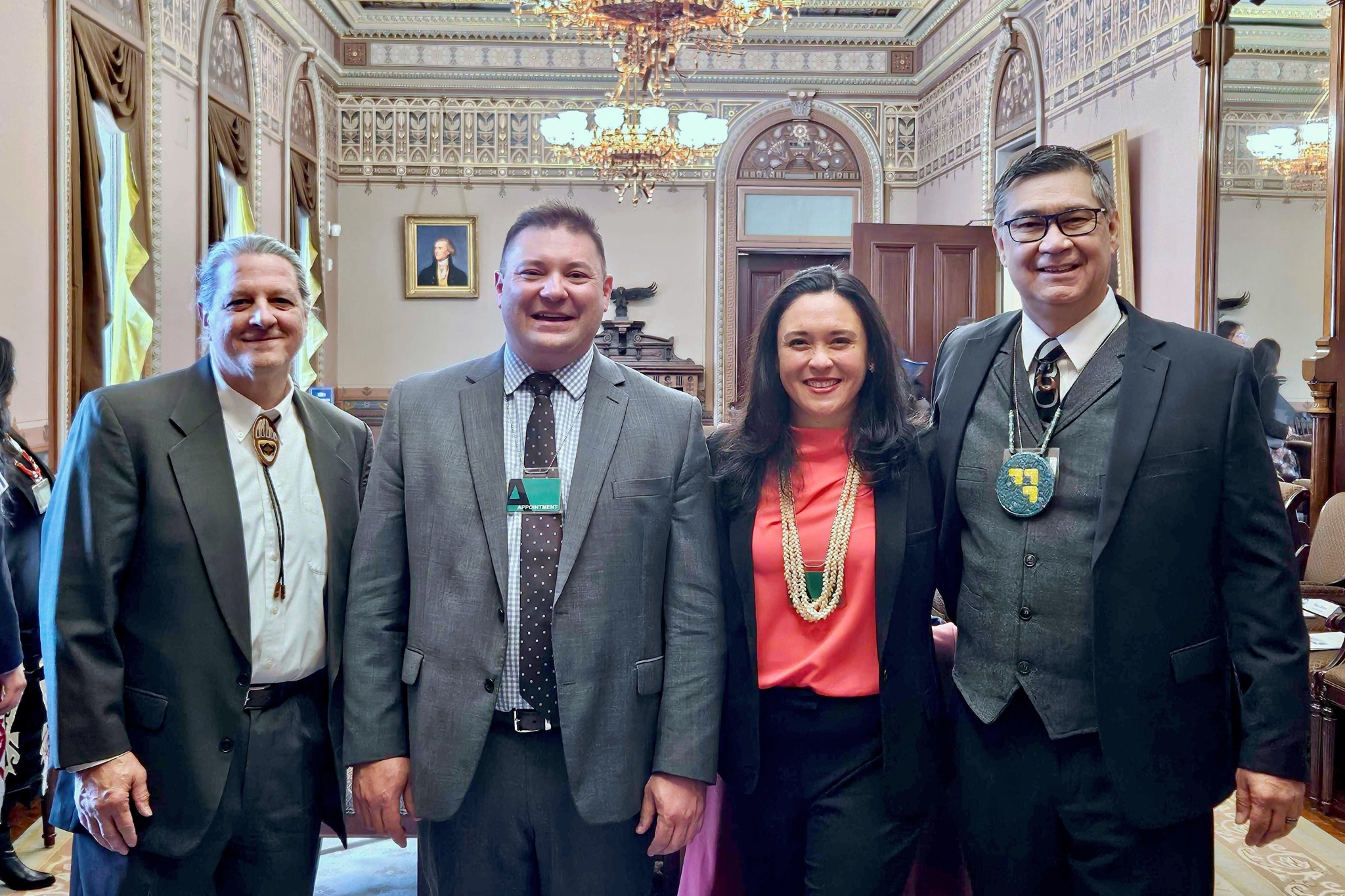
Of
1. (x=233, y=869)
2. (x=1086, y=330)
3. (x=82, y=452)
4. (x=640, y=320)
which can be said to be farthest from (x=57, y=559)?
(x=640, y=320)

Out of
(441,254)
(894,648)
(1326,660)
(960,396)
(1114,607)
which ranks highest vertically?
(441,254)

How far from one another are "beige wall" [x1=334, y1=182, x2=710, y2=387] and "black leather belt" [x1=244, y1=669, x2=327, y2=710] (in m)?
9.23

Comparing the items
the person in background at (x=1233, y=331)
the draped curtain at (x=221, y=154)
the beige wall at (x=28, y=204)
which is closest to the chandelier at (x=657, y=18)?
the beige wall at (x=28, y=204)

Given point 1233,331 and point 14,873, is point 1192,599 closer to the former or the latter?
point 14,873

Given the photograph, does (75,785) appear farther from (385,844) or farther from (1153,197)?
(1153,197)

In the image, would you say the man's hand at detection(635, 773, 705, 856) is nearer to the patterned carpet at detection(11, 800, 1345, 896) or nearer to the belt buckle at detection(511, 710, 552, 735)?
the belt buckle at detection(511, 710, 552, 735)

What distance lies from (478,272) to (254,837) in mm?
9647

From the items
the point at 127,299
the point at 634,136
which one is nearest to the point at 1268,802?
the point at 127,299

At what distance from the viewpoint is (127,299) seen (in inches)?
245

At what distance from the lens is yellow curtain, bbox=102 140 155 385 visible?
20.1ft

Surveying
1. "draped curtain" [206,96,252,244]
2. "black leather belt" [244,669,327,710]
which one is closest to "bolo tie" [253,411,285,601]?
"black leather belt" [244,669,327,710]

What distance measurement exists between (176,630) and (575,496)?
0.76 meters

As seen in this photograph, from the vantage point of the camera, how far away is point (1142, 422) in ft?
5.83

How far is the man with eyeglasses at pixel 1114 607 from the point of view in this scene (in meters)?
1.75
